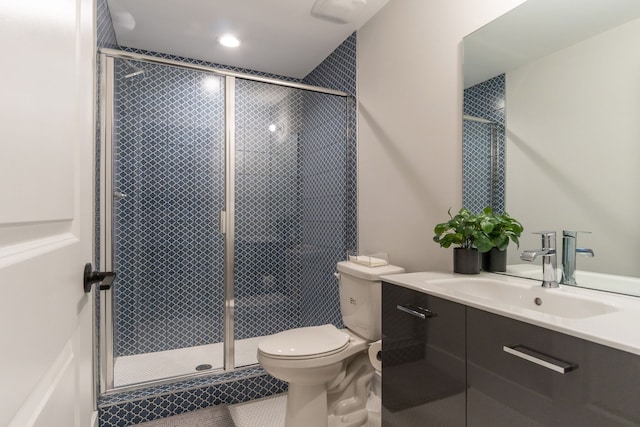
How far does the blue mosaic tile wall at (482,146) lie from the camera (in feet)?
5.16

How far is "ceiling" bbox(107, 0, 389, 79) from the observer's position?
2.19m

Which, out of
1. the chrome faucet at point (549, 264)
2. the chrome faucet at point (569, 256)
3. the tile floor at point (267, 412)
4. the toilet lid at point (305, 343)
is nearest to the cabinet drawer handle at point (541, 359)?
the chrome faucet at point (549, 264)

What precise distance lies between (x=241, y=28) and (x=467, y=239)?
2.06 meters

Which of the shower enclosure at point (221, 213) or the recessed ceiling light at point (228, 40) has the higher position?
the recessed ceiling light at point (228, 40)

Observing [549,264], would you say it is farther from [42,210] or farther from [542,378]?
[42,210]

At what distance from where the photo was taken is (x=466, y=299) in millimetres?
1097

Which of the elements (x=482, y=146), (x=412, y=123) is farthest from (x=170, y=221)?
(x=482, y=146)

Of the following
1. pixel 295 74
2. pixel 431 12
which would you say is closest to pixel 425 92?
pixel 431 12

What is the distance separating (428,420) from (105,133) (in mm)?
2164

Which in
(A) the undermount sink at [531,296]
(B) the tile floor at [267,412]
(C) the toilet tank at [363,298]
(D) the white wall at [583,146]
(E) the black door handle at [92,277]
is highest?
(D) the white wall at [583,146]

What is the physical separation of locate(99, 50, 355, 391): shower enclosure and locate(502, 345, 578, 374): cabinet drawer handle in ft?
5.55

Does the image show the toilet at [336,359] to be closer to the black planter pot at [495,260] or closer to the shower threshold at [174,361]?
the black planter pot at [495,260]

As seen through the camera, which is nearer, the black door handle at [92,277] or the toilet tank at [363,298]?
the black door handle at [92,277]

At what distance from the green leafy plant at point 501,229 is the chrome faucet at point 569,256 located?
0.62 feet
